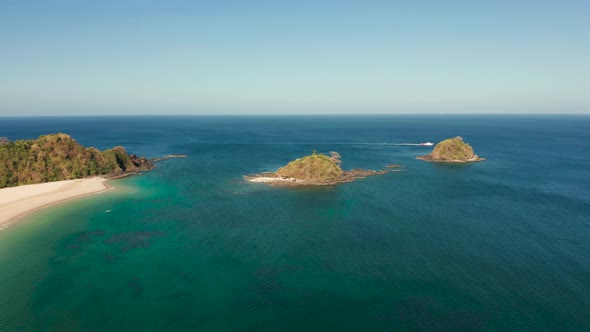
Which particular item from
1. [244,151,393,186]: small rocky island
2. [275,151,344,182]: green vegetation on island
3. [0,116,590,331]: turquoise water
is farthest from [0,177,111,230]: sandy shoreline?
[275,151,344,182]: green vegetation on island

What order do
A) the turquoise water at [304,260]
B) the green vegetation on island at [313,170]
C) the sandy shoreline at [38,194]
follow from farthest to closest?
the green vegetation on island at [313,170]
the sandy shoreline at [38,194]
the turquoise water at [304,260]

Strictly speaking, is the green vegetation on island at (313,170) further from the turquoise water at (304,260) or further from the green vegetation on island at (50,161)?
the green vegetation on island at (50,161)

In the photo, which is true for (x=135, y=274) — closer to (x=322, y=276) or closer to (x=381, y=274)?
(x=322, y=276)

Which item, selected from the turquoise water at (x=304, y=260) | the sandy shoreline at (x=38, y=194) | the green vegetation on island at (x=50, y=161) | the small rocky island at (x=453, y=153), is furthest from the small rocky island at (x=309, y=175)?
the small rocky island at (x=453, y=153)

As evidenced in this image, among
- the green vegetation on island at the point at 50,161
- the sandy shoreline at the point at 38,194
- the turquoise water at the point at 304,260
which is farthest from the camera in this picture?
the green vegetation on island at the point at 50,161

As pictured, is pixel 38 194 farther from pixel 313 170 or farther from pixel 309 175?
pixel 313 170

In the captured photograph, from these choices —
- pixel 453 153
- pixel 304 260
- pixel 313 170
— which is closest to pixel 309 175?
pixel 313 170

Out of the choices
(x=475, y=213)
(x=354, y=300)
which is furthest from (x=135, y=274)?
(x=475, y=213)

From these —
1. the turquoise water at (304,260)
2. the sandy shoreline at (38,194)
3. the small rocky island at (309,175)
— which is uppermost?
the small rocky island at (309,175)
